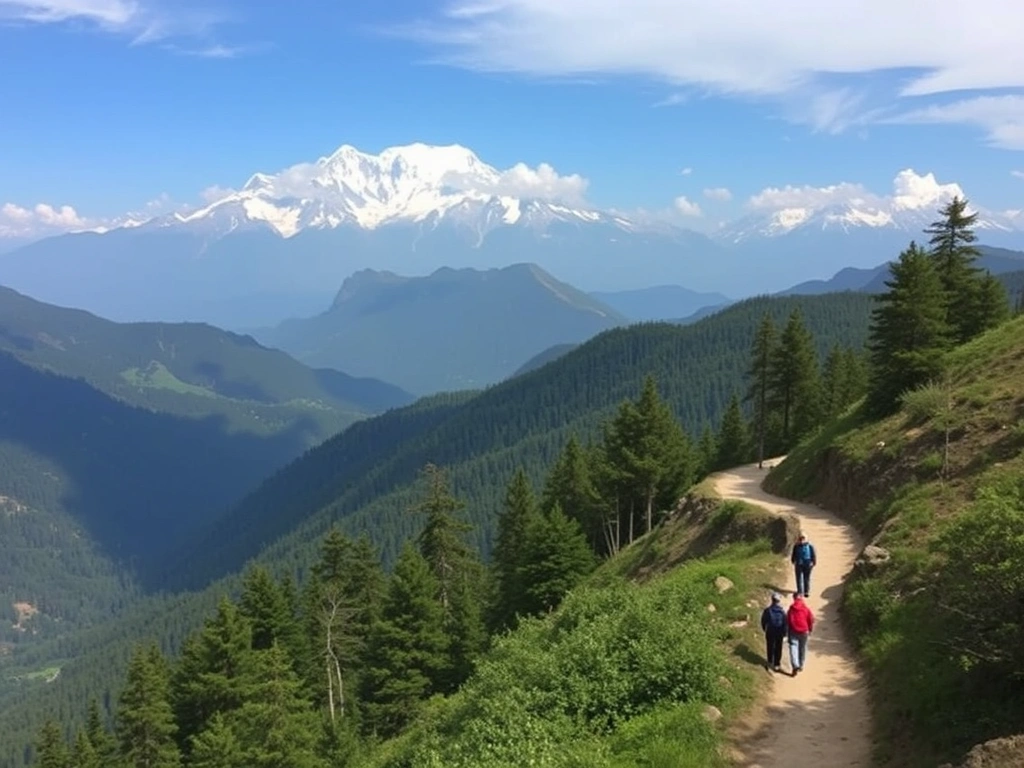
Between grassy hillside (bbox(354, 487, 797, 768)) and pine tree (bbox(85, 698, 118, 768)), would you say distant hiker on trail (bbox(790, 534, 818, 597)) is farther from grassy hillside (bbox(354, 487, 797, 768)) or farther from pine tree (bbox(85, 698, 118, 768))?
pine tree (bbox(85, 698, 118, 768))

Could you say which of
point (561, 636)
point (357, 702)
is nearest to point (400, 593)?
point (357, 702)

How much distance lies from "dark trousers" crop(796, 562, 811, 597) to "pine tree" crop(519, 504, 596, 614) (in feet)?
74.8

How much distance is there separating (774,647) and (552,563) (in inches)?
1075

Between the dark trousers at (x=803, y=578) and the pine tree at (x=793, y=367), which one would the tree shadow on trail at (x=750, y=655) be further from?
the pine tree at (x=793, y=367)

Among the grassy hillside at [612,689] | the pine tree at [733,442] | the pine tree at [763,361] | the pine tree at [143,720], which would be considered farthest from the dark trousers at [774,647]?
the pine tree at [733,442]

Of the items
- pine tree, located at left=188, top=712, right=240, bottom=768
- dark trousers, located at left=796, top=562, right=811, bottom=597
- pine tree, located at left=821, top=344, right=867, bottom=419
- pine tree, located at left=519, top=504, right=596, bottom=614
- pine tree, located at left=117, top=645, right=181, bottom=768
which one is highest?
pine tree, located at left=821, top=344, right=867, bottom=419

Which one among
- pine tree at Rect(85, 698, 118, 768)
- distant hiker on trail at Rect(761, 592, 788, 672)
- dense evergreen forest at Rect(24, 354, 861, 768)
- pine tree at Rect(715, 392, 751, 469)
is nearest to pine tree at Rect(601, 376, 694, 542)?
dense evergreen forest at Rect(24, 354, 861, 768)

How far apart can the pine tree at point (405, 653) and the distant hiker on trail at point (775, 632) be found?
26234mm

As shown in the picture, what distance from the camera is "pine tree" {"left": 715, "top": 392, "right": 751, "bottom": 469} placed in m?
70.3

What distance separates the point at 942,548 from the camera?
14773 mm

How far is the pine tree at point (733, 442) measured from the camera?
70.3m

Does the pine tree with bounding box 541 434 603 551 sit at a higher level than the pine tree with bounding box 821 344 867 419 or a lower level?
lower

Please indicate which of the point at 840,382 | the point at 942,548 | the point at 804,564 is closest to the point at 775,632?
the point at 942,548

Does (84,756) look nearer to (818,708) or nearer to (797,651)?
(797,651)
